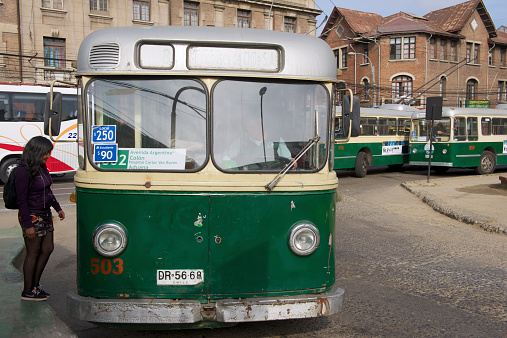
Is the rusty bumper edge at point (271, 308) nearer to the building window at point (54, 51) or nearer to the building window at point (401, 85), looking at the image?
the building window at point (54, 51)

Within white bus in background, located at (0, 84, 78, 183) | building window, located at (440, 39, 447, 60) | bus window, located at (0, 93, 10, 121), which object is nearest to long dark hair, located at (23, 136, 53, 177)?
white bus in background, located at (0, 84, 78, 183)

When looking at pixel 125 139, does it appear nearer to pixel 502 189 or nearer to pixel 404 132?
pixel 502 189

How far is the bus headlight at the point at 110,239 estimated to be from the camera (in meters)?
3.59

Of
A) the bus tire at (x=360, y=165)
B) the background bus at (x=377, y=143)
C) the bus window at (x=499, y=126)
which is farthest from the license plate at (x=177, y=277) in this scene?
the bus window at (x=499, y=126)

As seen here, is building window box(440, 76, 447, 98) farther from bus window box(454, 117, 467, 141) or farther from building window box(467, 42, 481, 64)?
bus window box(454, 117, 467, 141)

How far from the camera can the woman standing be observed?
4.37 meters

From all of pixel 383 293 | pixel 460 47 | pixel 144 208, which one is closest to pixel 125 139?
pixel 144 208

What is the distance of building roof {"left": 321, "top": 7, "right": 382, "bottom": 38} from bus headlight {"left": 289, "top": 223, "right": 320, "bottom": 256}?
148ft

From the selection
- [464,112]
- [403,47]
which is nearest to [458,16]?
[403,47]

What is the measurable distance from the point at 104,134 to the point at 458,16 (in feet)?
166

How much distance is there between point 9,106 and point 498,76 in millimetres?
48805

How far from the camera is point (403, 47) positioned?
43719 mm

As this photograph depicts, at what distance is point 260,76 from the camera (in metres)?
3.69

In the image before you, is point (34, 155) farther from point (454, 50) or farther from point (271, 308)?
point (454, 50)
